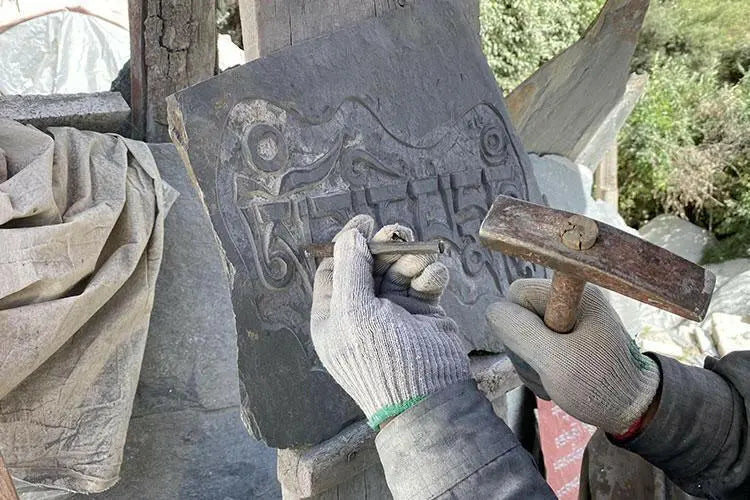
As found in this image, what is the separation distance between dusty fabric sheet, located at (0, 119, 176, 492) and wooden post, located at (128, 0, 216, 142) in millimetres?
680

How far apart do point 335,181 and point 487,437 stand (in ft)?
2.57

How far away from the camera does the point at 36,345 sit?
1.87 meters

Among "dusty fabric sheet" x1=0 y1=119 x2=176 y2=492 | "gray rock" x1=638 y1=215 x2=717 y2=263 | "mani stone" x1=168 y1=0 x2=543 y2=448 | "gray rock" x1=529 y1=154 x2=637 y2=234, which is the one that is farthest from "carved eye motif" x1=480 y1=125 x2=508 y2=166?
"gray rock" x1=638 y1=215 x2=717 y2=263

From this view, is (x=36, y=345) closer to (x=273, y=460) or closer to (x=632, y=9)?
(x=273, y=460)

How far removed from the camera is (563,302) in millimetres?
1231

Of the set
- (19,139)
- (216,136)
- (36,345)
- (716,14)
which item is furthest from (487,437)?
(716,14)

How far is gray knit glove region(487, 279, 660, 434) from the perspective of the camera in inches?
49.8

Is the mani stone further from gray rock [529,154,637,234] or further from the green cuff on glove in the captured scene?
gray rock [529,154,637,234]

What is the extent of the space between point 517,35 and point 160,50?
5877 millimetres

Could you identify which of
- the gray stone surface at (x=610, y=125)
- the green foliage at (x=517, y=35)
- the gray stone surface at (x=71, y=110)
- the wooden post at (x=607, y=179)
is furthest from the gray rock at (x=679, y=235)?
the gray stone surface at (x=71, y=110)

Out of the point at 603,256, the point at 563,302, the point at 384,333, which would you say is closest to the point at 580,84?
the point at 563,302

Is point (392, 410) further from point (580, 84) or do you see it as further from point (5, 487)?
point (580, 84)

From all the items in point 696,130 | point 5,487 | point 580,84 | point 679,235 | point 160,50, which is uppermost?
point 160,50

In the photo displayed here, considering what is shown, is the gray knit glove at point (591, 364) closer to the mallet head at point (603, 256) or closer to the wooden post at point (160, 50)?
the mallet head at point (603, 256)
